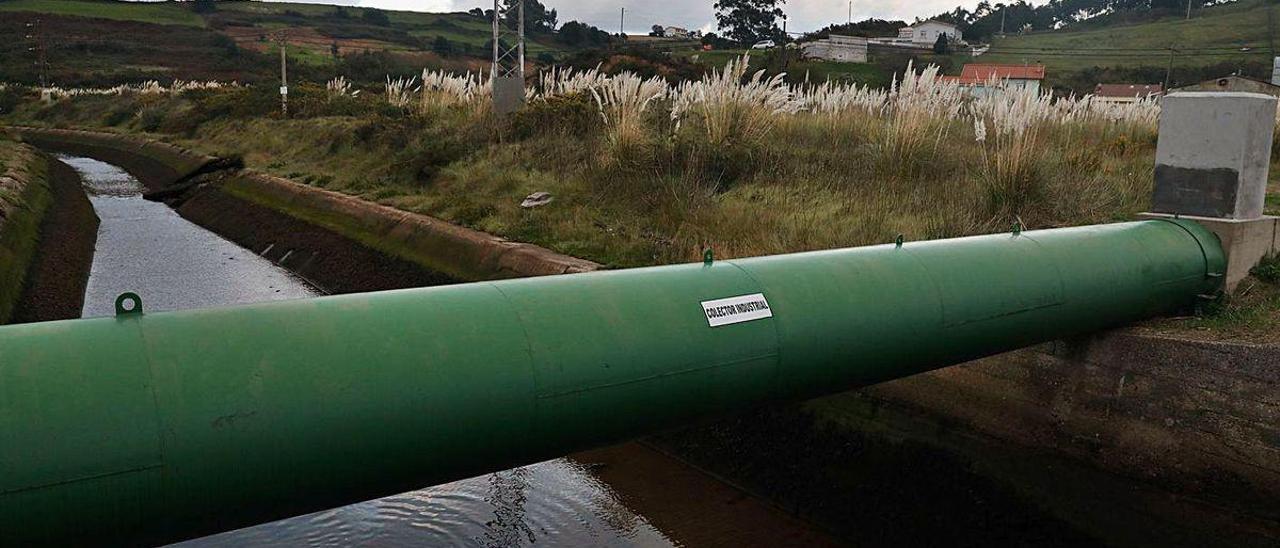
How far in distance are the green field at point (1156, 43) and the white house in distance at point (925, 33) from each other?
363cm

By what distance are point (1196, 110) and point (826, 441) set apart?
289cm

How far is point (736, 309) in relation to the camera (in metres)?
3.39

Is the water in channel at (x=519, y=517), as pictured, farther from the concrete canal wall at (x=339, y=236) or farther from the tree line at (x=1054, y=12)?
the tree line at (x=1054, y=12)

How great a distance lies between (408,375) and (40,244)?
1310cm

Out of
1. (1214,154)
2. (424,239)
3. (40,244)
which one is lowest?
(40,244)

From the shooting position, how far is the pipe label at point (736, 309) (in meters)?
3.31

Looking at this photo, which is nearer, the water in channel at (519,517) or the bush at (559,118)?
the water in channel at (519,517)

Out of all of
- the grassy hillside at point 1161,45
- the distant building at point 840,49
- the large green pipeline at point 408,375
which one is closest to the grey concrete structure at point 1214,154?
the large green pipeline at point 408,375

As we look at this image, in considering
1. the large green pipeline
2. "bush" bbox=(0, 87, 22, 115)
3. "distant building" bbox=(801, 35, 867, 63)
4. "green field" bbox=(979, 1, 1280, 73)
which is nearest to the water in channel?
the large green pipeline

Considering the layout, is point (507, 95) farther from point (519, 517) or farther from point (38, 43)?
point (38, 43)

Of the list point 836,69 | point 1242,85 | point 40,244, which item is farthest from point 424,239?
point 836,69

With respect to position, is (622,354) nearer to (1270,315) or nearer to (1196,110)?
(1270,315)

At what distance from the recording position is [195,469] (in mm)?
2246

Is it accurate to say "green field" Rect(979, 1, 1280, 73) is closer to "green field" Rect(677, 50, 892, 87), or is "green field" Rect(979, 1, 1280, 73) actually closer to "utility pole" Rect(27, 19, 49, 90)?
"green field" Rect(677, 50, 892, 87)
